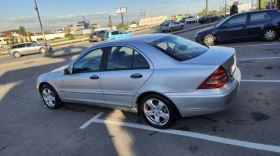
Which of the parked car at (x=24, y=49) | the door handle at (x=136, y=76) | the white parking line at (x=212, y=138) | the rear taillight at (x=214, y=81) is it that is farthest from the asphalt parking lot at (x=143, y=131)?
the parked car at (x=24, y=49)

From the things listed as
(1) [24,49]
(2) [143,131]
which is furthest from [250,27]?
(1) [24,49]

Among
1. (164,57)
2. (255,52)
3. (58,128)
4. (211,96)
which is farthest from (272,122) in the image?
Result: (255,52)

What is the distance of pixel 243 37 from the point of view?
10.9 meters

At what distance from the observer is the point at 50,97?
5.45m

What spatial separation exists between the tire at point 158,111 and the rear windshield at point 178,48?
70cm

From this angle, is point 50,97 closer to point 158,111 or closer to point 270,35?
point 158,111

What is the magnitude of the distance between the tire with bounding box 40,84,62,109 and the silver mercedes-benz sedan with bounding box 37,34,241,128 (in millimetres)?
697

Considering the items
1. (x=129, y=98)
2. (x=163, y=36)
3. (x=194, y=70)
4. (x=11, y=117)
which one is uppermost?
(x=163, y=36)

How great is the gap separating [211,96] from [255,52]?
6.65 m

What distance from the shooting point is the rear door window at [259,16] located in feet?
34.1

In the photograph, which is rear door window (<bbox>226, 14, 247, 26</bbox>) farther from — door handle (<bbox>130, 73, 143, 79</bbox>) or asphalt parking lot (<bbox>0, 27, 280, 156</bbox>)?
door handle (<bbox>130, 73, 143, 79</bbox>)

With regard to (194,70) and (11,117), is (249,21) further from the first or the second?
(11,117)

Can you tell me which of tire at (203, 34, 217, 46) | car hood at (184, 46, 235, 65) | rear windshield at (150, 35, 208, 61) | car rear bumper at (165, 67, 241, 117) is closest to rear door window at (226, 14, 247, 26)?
tire at (203, 34, 217, 46)

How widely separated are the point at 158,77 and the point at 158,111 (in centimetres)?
60
